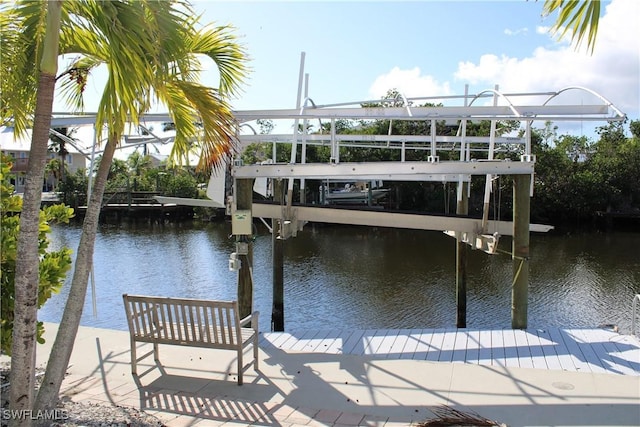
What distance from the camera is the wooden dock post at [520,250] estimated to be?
793cm

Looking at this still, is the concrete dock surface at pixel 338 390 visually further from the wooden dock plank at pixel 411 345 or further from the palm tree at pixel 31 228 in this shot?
the palm tree at pixel 31 228

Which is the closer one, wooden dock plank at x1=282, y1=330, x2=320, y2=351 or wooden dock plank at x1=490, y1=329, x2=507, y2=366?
wooden dock plank at x1=490, y1=329, x2=507, y2=366

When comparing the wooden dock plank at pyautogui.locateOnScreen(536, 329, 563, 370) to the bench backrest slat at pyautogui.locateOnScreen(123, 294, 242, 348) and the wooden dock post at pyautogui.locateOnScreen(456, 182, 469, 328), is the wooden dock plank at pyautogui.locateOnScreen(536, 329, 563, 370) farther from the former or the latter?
the wooden dock post at pyautogui.locateOnScreen(456, 182, 469, 328)

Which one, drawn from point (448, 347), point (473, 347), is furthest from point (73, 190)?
point (473, 347)

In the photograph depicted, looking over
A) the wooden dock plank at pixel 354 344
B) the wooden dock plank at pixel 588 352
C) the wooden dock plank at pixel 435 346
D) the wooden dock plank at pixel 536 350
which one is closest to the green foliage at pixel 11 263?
the wooden dock plank at pixel 354 344

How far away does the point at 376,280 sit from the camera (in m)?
18.1

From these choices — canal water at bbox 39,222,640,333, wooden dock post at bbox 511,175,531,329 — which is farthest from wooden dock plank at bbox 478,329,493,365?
canal water at bbox 39,222,640,333

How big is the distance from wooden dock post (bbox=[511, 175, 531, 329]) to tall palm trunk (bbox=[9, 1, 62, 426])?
259 inches

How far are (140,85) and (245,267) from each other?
450cm

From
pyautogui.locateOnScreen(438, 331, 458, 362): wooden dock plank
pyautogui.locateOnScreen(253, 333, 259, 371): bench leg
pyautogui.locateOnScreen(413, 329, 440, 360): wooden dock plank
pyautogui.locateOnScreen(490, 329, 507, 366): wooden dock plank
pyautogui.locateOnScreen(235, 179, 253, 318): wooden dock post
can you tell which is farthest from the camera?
pyautogui.locateOnScreen(235, 179, 253, 318): wooden dock post

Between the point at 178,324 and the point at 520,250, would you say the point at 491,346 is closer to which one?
the point at 520,250

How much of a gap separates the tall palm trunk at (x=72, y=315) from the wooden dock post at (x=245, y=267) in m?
3.52

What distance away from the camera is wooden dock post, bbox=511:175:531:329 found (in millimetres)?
7926

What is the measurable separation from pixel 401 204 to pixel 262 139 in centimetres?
3176
